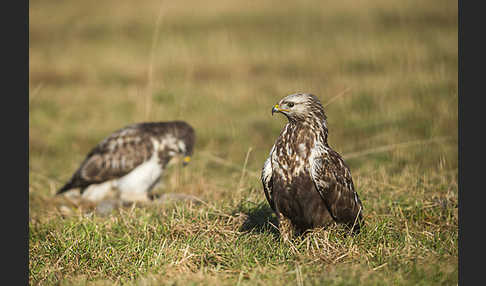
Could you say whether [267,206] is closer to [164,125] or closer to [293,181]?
[293,181]

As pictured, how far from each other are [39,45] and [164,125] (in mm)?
14696

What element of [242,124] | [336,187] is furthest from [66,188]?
[242,124]

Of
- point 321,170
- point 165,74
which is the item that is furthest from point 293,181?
point 165,74

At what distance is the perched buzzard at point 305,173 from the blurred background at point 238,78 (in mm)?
1707

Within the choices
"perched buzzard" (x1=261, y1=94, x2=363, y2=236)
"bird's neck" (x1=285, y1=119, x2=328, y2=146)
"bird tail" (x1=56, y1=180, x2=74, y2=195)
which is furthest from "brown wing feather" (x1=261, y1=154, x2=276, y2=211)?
"bird tail" (x1=56, y1=180, x2=74, y2=195)

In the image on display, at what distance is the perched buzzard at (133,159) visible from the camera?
9.34 m

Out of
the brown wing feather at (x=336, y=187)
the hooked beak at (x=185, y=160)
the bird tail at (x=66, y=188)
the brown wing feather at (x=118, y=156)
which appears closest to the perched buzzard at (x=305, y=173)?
the brown wing feather at (x=336, y=187)

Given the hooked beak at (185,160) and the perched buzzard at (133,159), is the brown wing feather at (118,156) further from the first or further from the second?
the hooked beak at (185,160)

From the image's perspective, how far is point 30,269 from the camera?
5418mm

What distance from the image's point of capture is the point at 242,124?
14.4 meters

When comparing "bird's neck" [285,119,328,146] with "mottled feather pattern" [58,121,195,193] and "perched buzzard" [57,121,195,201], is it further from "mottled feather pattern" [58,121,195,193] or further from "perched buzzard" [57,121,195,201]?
"mottled feather pattern" [58,121,195,193]

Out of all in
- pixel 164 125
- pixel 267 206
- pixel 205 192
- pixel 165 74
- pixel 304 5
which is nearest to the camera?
pixel 267 206

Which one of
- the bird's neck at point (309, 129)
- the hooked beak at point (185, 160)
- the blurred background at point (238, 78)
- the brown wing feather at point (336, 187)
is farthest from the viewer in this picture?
the blurred background at point (238, 78)

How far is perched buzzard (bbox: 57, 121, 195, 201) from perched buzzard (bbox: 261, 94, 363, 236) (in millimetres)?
4040
